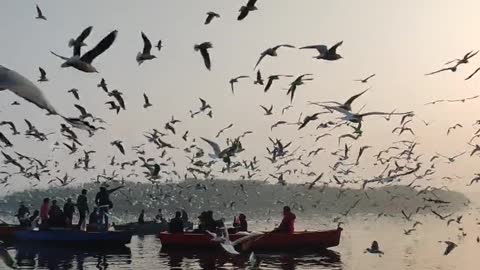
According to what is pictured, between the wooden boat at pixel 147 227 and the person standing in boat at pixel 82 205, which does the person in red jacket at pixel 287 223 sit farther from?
the wooden boat at pixel 147 227

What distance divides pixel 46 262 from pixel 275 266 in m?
10.2

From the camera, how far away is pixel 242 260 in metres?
32.3

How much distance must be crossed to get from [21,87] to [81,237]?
2864 centimetres

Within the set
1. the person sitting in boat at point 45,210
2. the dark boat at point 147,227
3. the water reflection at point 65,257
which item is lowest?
the water reflection at point 65,257

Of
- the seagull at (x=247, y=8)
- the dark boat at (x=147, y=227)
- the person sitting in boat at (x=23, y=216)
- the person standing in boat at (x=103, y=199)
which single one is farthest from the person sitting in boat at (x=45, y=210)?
the seagull at (x=247, y=8)

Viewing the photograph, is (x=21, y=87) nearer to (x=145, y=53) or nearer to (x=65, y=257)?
(x=145, y=53)

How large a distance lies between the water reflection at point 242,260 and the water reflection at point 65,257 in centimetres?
222

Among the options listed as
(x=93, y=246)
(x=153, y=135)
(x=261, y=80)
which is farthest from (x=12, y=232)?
(x=261, y=80)

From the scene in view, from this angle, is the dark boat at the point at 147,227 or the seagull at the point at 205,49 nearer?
the seagull at the point at 205,49

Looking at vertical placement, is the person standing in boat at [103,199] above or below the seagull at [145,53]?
below

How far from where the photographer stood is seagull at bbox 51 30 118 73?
13.2 m

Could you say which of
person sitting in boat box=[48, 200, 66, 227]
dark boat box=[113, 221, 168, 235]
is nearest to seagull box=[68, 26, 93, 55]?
person sitting in boat box=[48, 200, 66, 227]

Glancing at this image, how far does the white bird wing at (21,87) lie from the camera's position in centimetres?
618

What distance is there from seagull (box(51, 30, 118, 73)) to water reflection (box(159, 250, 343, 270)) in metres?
17.2
